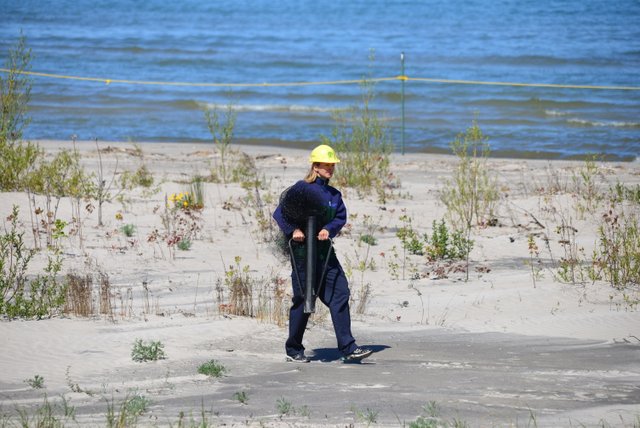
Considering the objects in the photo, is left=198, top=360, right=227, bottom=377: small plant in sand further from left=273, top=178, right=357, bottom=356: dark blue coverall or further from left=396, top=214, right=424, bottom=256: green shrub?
left=396, top=214, right=424, bottom=256: green shrub

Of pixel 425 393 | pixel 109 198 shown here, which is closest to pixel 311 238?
pixel 425 393

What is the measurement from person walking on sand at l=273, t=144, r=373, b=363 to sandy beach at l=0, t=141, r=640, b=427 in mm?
241

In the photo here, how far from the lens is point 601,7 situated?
53344mm

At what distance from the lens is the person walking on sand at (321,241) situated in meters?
7.26

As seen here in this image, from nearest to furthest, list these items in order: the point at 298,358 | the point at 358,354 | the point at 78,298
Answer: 1. the point at 358,354
2. the point at 298,358
3. the point at 78,298

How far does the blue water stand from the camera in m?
23.4

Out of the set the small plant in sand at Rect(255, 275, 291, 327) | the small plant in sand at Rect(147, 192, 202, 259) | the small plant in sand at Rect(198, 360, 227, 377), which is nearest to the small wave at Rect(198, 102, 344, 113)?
the small plant in sand at Rect(147, 192, 202, 259)

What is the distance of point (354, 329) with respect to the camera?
28.2 ft

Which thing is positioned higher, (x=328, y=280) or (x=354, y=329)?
(x=328, y=280)

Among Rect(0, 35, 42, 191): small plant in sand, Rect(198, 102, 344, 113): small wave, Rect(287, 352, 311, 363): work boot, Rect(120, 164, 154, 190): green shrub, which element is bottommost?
Rect(287, 352, 311, 363): work boot

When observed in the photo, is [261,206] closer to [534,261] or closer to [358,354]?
[534,261]

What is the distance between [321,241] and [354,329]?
4.91 ft

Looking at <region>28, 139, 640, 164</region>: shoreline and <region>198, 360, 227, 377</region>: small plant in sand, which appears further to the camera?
<region>28, 139, 640, 164</region>: shoreline

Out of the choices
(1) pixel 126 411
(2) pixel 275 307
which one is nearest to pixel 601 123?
(2) pixel 275 307
